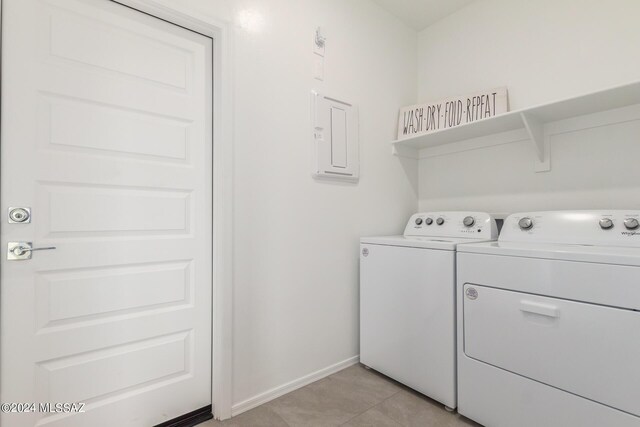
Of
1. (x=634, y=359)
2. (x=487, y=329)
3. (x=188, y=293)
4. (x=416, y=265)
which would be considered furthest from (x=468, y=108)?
(x=188, y=293)

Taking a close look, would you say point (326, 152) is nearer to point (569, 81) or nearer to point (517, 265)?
point (517, 265)

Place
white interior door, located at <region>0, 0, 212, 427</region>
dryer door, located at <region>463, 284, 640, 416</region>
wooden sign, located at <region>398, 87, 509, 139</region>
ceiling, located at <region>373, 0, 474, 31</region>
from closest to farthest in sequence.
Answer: dryer door, located at <region>463, 284, 640, 416</region> < white interior door, located at <region>0, 0, 212, 427</region> < wooden sign, located at <region>398, 87, 509, 139</region> < ceiling, located at <region>373, 0, 474, 31</region>

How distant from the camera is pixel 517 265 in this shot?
1.28m

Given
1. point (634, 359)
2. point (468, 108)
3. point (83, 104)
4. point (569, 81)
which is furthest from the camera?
point (468, 108)

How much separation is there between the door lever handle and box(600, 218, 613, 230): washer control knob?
2386 mm

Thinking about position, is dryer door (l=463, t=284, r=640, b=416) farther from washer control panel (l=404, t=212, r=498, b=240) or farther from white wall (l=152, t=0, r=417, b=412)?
white wall (l=152, t=0, r=417, b=412)

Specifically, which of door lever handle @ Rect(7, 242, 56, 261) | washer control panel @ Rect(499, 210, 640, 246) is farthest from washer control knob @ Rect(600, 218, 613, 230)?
door lever handle @ Rect(7, 242, 56, 261)

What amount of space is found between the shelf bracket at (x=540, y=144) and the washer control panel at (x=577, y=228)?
18.8 inches

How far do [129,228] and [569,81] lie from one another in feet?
8.29

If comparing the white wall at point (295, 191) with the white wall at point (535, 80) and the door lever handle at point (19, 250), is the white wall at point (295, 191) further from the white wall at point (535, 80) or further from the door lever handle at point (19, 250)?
the door lever handle at point (19, 250)

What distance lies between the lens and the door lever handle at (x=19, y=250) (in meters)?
1.13

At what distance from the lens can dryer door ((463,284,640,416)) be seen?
3.41 ft

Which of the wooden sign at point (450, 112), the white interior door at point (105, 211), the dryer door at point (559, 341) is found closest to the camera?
the dryer door at point (559, 341)

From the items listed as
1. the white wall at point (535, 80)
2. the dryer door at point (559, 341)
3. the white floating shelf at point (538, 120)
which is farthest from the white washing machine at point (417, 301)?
the white floating shelf at point (538, 120)
